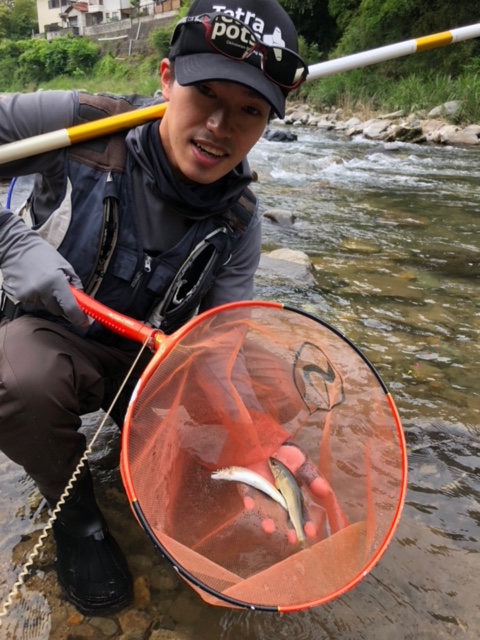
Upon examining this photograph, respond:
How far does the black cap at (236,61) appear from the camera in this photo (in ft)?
4.81

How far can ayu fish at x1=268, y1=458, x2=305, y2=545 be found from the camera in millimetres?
1493

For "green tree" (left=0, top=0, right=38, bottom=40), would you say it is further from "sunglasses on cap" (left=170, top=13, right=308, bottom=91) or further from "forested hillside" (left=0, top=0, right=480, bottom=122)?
"sunglasses on cap" (left=170, top=13, right=308, bottom=91)

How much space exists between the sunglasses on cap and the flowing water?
1537mm

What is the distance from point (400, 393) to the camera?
8.82 feet

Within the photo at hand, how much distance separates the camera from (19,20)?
73562mm

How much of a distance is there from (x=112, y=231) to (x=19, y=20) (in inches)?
3478

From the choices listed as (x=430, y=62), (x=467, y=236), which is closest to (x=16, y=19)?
(x=430, y=62)

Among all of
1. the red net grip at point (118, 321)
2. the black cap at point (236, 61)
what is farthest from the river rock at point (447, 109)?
the red net grip at point (118, 321)

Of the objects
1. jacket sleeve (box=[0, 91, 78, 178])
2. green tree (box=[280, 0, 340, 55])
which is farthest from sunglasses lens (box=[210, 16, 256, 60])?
green tree (box=[280, 0, 340, 55])

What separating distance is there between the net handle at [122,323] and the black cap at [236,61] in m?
0.68

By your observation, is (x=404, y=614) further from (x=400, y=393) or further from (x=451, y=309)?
(x=451, y=309)

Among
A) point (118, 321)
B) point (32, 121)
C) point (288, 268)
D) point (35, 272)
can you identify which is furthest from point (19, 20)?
point (118, 321)

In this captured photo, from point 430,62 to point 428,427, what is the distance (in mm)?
20463

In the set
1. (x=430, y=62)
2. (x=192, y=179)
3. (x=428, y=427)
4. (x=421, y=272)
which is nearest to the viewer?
(x=192, y=179)
